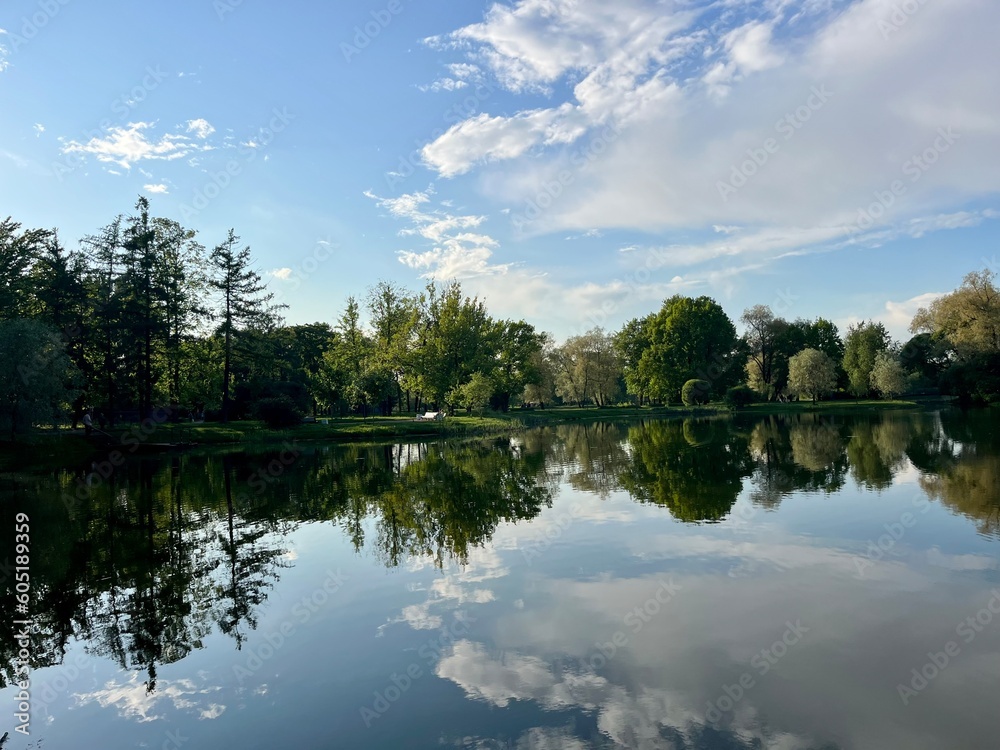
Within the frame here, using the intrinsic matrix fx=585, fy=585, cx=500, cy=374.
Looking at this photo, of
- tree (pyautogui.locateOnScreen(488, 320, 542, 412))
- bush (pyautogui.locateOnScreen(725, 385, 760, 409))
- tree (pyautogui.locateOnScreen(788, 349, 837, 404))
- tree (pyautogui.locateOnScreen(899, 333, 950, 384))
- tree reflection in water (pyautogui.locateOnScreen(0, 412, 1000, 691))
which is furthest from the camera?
tree (pyautogui.locateOnScreen(788, 349, 837, 404))

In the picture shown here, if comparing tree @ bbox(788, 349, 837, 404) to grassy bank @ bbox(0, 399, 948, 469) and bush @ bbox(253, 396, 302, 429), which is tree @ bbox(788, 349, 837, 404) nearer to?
grassy bank @ bbox(0, 399, 948, 469)

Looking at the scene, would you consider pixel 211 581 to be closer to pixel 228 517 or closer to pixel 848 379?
pixel 228 517

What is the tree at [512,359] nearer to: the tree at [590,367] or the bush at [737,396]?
the tree at [590,367]

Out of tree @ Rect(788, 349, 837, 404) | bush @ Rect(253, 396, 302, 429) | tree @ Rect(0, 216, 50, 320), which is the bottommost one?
bush @ Rect(253, 396, 302, 429)

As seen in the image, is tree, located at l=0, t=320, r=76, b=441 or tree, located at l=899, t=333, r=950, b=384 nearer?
tree, located at l=0, t=320, r=76, b=441

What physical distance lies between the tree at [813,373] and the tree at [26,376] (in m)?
85.4

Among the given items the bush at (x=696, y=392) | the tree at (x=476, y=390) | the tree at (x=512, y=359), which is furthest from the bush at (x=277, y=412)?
the bush at (x=696, y=392)

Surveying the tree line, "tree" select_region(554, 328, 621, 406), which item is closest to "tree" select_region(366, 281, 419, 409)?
the tree line

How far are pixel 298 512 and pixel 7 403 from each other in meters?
26.1

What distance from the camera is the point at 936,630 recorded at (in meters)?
8.80

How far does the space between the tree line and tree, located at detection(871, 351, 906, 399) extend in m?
0.24

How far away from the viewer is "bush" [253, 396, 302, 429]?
49.2m

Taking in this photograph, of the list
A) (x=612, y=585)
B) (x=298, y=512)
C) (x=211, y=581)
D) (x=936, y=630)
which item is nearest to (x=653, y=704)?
(x=612, y=585)

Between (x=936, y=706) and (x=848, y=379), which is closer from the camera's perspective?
(x=936, y=706)
